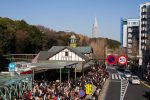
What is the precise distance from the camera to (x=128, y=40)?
4685 inches

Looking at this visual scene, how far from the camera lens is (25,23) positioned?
8244 centimetres

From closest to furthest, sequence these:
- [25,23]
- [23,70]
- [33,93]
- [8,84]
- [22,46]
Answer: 1. [8,84]
2. [33,93]
3. [23,70]
4. [22,46]
5. [25,23]

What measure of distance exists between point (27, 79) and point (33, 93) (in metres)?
2.16

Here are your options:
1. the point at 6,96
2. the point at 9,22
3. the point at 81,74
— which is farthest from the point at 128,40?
the point at 6,96

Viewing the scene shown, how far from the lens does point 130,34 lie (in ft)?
392

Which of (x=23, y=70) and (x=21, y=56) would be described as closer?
(x=23, y=70)

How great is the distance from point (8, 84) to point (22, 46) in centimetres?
5141

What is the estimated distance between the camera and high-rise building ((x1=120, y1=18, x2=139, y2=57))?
108550 mm

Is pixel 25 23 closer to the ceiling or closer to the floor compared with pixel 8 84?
closer to the ceiling

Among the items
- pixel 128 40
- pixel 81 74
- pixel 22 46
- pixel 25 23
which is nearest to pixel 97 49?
pixel 128 40

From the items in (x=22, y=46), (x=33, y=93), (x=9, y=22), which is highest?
(x=9, y=22)

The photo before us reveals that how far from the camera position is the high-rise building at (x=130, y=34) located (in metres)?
109

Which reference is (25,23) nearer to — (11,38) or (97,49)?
(11,38)

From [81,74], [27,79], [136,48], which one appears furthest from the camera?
[136,48]
